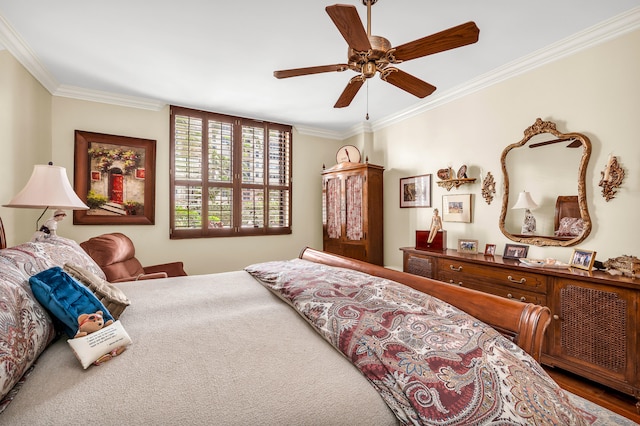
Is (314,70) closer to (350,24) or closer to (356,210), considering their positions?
(350,24)

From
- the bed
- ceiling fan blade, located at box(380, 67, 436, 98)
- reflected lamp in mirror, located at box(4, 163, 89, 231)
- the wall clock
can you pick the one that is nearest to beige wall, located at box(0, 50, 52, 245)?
reflected lamp in mirror, located at box(4, 163, 89, 231)

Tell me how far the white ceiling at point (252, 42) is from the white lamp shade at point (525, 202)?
119 cm

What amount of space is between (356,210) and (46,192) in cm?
322

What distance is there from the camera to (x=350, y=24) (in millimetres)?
1465

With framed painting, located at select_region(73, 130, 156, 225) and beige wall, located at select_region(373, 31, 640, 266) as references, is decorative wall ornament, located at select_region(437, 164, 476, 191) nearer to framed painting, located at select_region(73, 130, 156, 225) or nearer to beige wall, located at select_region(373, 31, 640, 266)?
beige wall, located at select_region(373, 31, 640, 266)

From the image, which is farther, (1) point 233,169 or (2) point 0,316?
(1) point 233,169

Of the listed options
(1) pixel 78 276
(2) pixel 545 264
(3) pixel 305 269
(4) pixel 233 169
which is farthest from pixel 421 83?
(4) pixel 233 169

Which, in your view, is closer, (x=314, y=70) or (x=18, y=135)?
(x=314, y=70)

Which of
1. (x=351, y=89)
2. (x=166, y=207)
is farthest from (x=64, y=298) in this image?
(x=166, y=207)

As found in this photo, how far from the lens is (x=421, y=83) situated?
2.10 m

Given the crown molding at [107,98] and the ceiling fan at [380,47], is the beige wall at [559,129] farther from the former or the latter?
the crown molding at [107,98]

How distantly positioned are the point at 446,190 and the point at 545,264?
1351 millimetres

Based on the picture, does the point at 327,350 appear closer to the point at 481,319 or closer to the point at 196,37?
the point at 481,319

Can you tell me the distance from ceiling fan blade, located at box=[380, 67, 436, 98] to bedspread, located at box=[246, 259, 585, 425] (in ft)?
4.81
